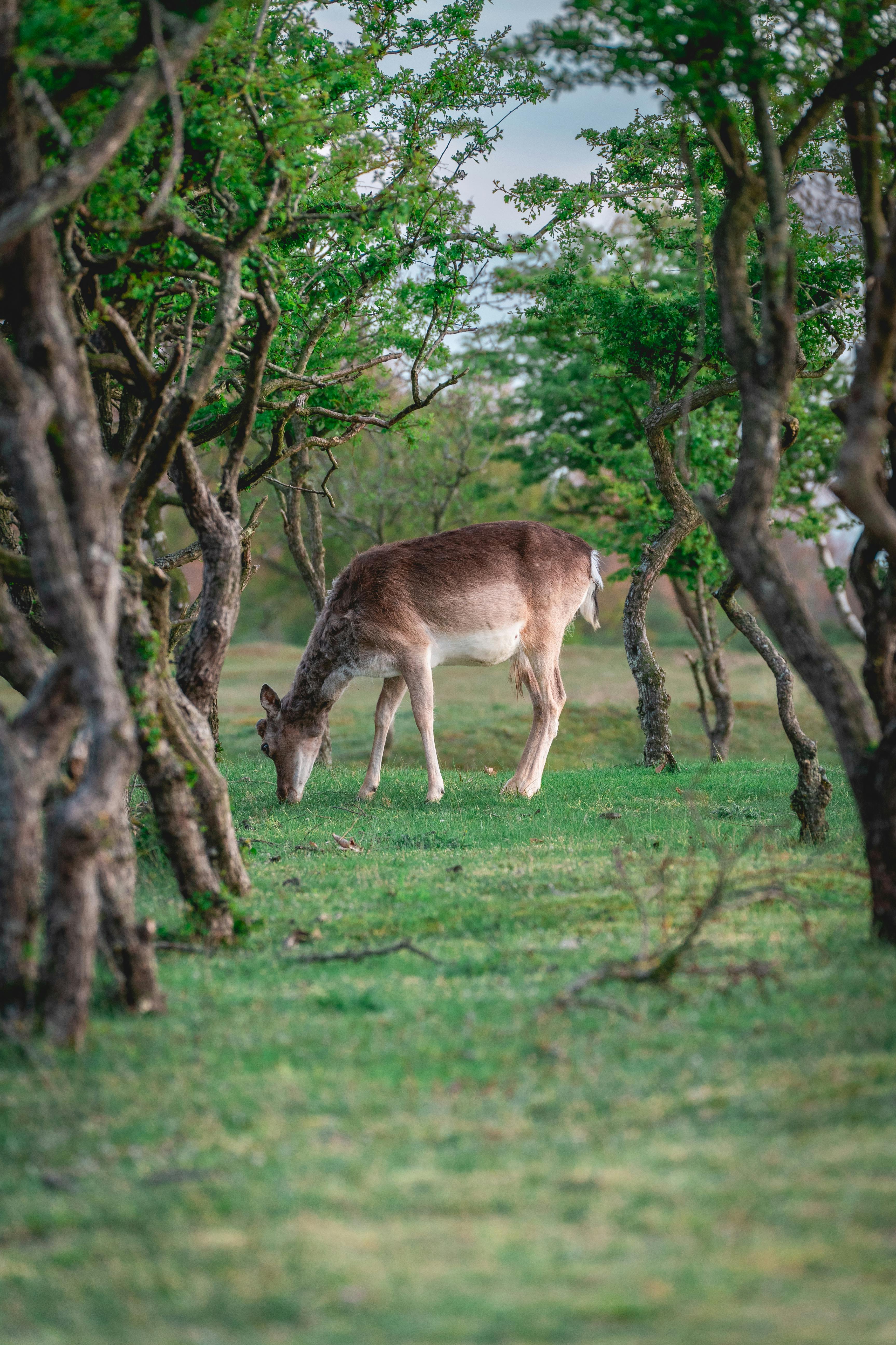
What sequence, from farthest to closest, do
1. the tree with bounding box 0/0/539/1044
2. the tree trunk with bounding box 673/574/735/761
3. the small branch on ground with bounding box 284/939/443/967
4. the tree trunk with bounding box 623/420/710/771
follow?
the tree trunk with bounding box 673/574/735/761
the tree trunk with bounding box 623/420/710/771
the small branch on ground with bounding box 284/939/443/967
the tree with bounding box 0/0/539/1044

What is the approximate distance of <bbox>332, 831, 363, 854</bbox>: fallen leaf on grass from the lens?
33.9 feet

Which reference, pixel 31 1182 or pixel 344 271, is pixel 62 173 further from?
pixel 344 271

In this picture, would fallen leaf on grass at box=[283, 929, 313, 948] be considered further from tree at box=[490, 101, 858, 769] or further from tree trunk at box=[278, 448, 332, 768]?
tree trunk at box=[278, 448, 332, 768]

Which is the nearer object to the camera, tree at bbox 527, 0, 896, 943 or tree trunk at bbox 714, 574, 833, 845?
tree at bbox 527, 0, 896, 943

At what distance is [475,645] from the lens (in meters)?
14.0

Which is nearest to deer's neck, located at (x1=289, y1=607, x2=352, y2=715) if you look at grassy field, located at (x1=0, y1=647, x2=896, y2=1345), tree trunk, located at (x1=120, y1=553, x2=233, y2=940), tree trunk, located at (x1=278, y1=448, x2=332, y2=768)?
tree trunk, located at (x1=278, y1=448, x2=332, y2=768)

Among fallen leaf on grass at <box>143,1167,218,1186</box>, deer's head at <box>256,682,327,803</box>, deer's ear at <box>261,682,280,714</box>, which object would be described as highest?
deer's ear at <box>261,682,280,714</box>

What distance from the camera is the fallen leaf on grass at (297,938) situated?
23.4 ft

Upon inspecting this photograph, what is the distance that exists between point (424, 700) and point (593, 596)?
123 inches

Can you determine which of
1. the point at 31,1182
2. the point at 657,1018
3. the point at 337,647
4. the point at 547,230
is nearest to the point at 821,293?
the point at 547,230

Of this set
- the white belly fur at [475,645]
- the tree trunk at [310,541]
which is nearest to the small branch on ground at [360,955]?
the white belly fur at [475,645]

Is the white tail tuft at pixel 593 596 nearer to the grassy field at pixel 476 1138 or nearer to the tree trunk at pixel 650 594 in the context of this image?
the tree trunk at pixel 650 594

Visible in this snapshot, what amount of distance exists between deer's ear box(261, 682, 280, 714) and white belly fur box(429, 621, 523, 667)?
6.38 ft

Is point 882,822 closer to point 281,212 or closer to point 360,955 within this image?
point 360,955
